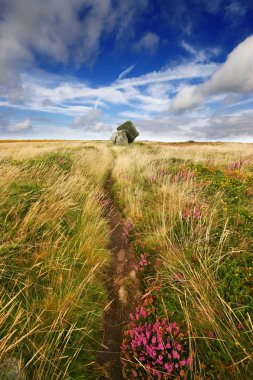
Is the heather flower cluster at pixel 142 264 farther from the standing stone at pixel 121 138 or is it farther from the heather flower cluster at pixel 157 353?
the standing stone at pixel 121 138

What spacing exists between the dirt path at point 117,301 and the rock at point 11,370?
3.01 feet

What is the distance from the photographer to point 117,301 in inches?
133

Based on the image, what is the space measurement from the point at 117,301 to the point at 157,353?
1.15 metres

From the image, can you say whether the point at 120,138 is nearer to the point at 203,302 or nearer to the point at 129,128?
the point at 129,128

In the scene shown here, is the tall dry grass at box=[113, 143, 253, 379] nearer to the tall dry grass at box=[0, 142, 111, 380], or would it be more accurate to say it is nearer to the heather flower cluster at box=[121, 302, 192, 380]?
the heather flower cluster at box=[121, 302, 192, 380]

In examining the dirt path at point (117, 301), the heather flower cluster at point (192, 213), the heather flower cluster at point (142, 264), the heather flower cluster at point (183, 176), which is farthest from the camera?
the heather flower cluster at point (183, 176)

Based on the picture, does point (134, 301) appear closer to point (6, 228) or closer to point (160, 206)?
point (6, 228)

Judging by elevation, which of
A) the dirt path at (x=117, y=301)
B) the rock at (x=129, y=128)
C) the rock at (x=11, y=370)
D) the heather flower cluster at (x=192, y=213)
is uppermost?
the rock at (x=129, y=128)

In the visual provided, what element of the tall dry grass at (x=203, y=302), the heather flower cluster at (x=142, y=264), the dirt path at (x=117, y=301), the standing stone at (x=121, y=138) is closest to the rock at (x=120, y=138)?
the standing stone at (x=121, y=138)

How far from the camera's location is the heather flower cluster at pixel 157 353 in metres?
2.14

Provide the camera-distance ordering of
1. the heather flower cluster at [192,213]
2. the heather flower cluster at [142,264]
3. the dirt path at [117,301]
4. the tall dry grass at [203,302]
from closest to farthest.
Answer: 1. the tall dry grass at [203,302]
2. the dirt path at [117,301]
3. the heather flower cluster at [142,264]
4. the heather flower cluster at [192,213]

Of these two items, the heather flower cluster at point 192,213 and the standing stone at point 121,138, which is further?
the standing stone at point 121,138

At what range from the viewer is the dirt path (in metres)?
2.54

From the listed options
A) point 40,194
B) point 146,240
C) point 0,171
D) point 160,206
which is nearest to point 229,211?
point 160,206
